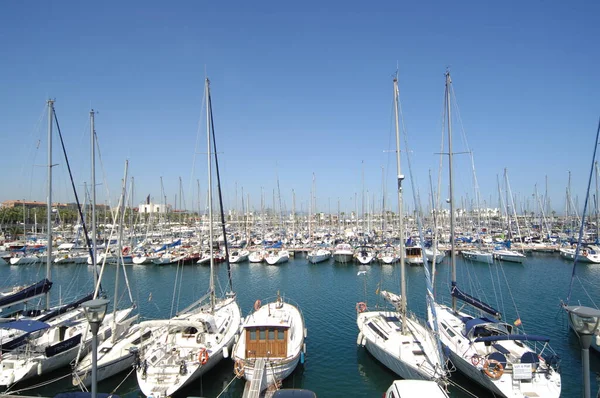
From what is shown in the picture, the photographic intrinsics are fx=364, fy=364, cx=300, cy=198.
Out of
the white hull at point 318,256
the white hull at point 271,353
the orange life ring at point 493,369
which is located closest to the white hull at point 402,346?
the orange life ring at point 493,369

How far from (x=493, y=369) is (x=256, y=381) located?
10479 mm

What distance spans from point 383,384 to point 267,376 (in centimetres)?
650

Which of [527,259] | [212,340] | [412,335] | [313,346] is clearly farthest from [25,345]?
[527,259]

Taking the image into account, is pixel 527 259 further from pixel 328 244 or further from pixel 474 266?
pixel 328 244

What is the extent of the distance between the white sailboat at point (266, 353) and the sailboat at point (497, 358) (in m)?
7.24

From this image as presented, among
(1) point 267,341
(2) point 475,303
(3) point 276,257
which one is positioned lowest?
(3) point 276,257

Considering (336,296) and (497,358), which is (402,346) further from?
(336,296)

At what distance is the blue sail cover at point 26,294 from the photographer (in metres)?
23.0

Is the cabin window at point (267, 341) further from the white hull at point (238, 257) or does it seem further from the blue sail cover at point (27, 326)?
the white hull at point (238, 257)

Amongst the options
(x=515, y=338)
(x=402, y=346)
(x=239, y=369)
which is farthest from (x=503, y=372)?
(x=239, y=369)

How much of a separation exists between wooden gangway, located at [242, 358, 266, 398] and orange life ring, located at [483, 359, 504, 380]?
390 inches

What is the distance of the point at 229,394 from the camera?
1809 centimetres

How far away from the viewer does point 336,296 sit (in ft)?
128

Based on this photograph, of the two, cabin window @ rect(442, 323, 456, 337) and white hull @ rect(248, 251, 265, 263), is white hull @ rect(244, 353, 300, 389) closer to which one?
cabin window @ rect(442, 323, 456, 337)
